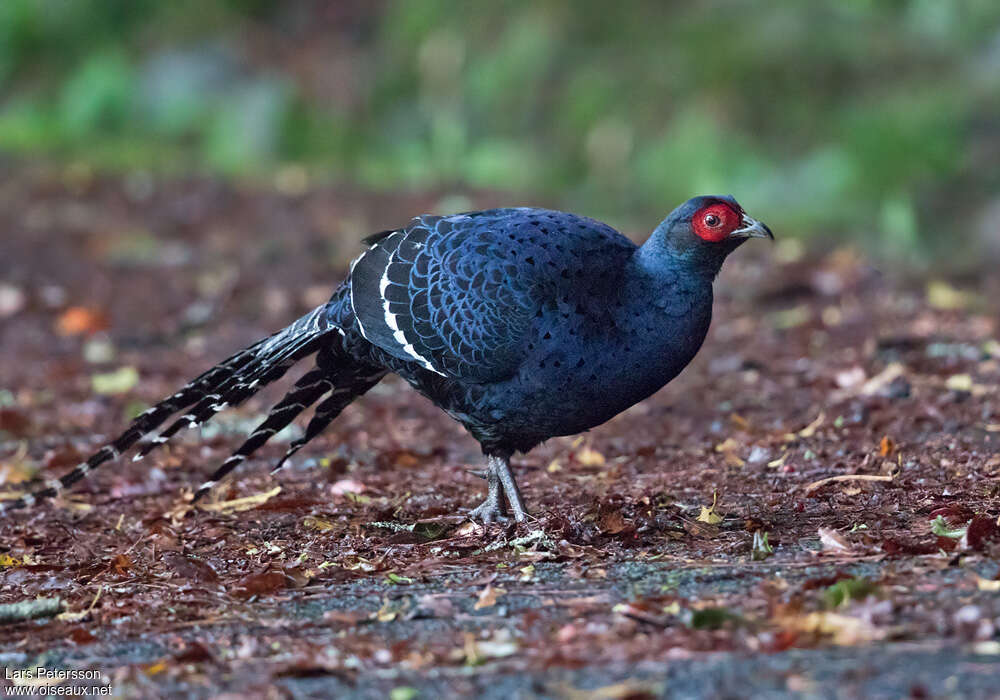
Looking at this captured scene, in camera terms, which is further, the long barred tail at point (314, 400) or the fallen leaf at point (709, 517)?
the long barred tail at point (314, 400)

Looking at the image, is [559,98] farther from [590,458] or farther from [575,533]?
[575,533]

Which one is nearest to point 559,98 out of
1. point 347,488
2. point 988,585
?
point 347,488

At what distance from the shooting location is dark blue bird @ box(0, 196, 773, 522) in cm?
396

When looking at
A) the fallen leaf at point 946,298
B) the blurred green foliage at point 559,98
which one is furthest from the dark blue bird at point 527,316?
the blurred green foliage at point 559,98

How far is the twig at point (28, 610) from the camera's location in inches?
134

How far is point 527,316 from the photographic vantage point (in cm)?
403

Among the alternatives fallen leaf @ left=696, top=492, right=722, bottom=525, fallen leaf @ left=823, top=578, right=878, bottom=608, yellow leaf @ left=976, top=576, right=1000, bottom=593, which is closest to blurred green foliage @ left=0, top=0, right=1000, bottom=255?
fallen leaf @ left=696, top=492, right=722, bottom=525

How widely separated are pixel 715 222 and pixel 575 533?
110 centimetres

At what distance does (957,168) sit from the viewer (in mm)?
9891

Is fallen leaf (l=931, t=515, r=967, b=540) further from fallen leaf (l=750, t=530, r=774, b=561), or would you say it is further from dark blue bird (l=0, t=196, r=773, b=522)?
dark blue bird (l=0, t=196, r=773, b=522)

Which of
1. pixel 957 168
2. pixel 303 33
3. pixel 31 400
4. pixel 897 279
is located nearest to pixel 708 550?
pixel 31 400

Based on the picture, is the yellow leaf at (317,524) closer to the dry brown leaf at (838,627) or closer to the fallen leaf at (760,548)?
the fallen leaf at (760,548)

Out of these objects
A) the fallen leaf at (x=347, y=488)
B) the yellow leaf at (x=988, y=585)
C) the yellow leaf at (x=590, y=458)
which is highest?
the fallen leaf at (x=347, y=488)

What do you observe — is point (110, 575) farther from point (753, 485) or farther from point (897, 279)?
point (897, 279)
